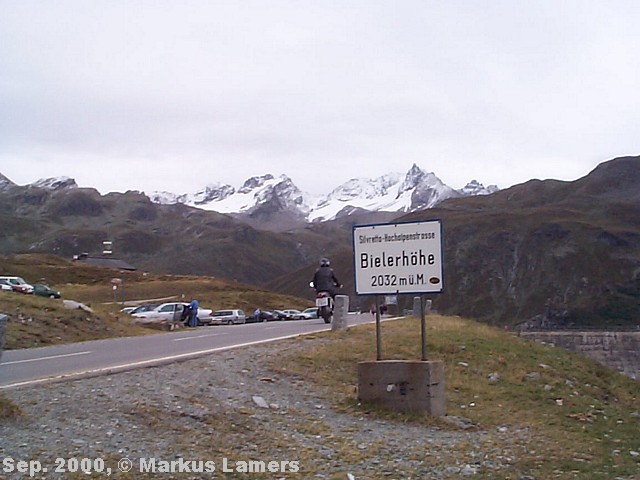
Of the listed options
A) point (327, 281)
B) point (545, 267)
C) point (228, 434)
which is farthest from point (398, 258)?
point (545, 267)

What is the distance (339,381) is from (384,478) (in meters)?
5.17

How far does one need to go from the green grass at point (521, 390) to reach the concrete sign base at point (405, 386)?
0.69 ft

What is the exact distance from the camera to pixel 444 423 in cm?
1066

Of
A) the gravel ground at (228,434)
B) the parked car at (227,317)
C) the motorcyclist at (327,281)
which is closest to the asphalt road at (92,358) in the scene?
the gravel ground at (228,434)

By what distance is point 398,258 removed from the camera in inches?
483

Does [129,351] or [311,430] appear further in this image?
[129,351]

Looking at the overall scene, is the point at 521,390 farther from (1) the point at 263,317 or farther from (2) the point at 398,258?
(1) the point at 263,317

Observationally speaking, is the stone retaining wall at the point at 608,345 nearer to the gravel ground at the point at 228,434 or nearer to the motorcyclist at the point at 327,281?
the motorcyclist at the point at 327,281

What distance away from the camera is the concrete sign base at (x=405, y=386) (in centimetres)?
1102

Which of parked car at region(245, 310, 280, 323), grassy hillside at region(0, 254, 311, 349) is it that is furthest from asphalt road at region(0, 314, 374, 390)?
parked car at region(245, 310, 280, 323)

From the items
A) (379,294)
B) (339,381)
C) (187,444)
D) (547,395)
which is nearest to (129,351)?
(339,381)

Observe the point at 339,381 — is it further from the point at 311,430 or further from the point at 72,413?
the point at 72,413

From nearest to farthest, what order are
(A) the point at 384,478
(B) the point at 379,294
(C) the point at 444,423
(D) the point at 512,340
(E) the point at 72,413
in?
(A) the point at 384,478 → (E) the point at 72,413 → (C) the point at 444,423 → (B) the point at 379,294 → (D) the point at 512,340

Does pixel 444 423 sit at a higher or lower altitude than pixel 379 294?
lower
